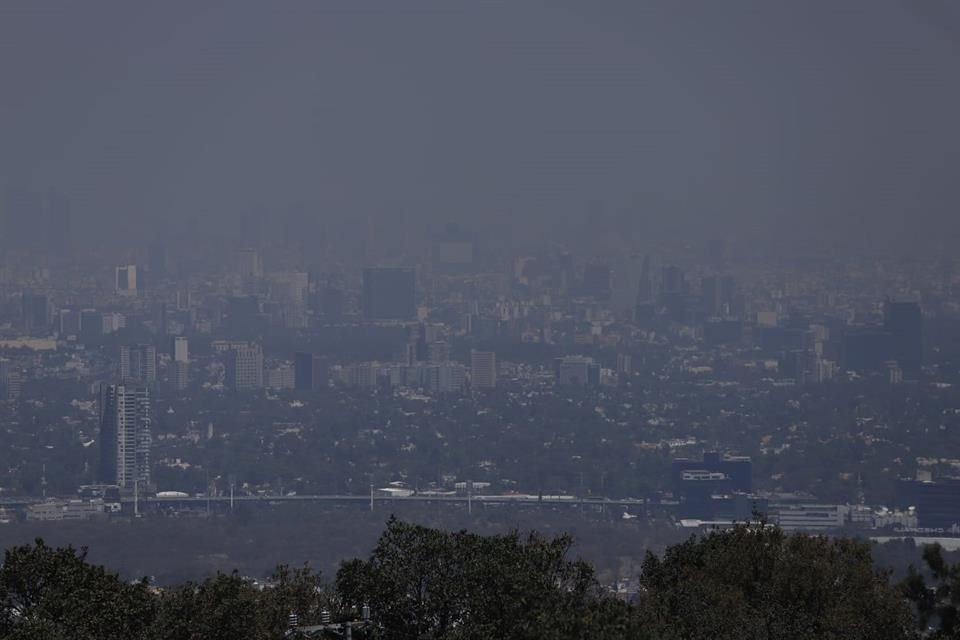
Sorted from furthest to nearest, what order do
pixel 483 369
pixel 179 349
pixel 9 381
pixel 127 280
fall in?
pixel 127 280 < pixel 179 349 < pixel 483 369 < pixel 9 381

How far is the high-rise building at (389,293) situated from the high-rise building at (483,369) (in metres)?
11.1

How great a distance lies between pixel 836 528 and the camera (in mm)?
66250

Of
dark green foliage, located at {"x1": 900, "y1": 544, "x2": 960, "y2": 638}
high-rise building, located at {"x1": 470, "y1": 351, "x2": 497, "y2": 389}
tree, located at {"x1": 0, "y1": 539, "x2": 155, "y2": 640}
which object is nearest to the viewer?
tree, located at {"x1": 0, "y1": 539, "x2": 155, "y2": 640}

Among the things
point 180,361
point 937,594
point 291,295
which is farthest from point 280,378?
point 937,594

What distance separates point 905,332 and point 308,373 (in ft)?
100

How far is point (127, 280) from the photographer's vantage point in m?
129

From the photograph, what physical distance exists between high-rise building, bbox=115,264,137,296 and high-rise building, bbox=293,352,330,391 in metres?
Answer: 22.1

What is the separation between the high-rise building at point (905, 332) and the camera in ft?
333

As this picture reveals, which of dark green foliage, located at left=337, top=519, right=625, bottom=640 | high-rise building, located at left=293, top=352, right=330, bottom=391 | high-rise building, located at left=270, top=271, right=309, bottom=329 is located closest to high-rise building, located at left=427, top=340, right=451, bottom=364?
high-rise building, located at left=293, top=352, right=330, bottom=391

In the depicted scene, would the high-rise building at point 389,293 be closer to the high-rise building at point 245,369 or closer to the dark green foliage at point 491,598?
the high-rise building at point 245,369

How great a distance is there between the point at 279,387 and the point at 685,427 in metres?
24.5

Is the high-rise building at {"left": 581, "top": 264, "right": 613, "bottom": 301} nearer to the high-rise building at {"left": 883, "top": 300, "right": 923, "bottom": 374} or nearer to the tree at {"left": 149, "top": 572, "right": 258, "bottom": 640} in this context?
the high-rise building at {"left": 883, "top": 300, "right": 923, "bottom": 374}

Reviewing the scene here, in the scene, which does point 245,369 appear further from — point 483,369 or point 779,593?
point 779,593

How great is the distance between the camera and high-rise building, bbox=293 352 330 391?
10594 cm
